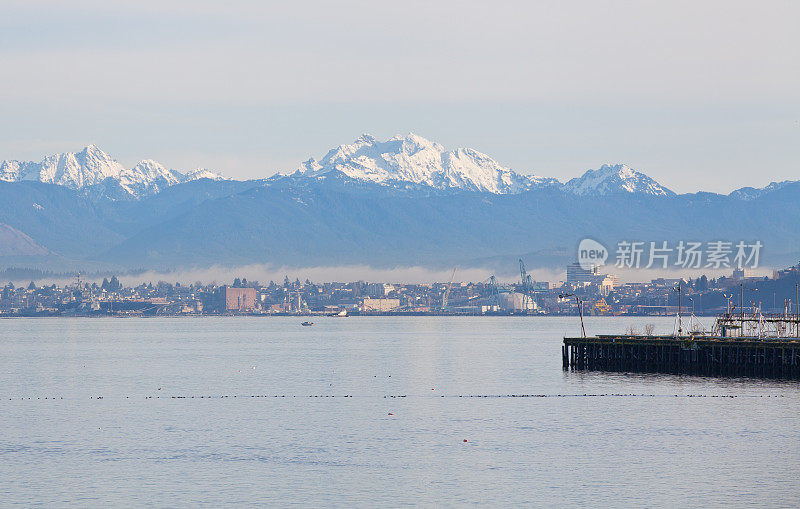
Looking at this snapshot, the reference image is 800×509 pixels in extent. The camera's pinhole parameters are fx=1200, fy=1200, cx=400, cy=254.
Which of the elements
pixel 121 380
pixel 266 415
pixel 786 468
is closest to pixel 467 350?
pixel 121 380

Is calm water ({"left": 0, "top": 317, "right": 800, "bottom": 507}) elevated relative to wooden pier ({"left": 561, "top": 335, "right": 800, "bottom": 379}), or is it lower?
lower

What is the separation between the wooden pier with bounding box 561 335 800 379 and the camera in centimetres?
10769

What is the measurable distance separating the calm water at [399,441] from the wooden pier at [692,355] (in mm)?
5215

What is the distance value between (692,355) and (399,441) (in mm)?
54444

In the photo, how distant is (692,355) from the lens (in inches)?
4535

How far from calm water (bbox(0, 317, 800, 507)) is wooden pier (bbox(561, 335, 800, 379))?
17.1 ft

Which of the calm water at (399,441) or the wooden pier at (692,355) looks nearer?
the calm water at (399,441)

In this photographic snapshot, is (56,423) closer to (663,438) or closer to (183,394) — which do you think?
(183,394)

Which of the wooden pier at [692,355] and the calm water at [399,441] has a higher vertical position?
the wooden pier at [692,355]

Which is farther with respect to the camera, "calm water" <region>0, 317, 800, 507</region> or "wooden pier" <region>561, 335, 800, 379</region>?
"wooden pier" <region>561, 335, 800, 379</region>

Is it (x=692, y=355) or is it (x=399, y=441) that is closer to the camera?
(x=399, y=441)

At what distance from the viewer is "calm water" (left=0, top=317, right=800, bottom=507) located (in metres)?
52.9

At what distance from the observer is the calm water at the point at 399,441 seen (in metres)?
52.9

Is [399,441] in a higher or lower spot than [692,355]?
lower
